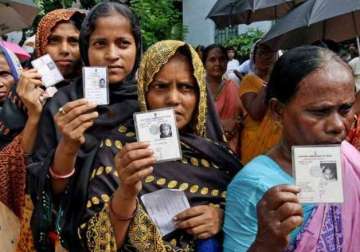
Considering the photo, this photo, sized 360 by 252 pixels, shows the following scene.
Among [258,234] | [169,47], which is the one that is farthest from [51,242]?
[258,234]

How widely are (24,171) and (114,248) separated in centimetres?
107

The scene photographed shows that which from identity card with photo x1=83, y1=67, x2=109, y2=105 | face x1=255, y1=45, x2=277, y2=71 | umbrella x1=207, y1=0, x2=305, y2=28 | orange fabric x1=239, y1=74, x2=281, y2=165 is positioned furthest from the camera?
umbrella x1=207, y1=0, x2=305, y2=28

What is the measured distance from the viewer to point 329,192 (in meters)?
1.93

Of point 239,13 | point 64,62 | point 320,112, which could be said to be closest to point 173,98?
point 320,112

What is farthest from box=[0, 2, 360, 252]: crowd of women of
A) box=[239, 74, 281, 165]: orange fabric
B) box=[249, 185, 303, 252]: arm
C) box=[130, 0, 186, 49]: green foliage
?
box=[130, 0, 186, 49]: green foliage

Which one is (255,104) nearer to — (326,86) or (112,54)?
(112,54)

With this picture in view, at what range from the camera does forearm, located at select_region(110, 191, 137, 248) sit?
223 cm

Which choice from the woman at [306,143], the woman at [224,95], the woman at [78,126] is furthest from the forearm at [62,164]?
the woman at [224,95]

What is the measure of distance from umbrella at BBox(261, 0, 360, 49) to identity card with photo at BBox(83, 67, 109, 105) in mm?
2003

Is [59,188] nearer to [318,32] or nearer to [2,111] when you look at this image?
[2,111]

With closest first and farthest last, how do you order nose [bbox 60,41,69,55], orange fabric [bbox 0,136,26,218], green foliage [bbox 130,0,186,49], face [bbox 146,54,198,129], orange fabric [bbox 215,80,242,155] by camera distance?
face [bbox 146,54,198,129]
orange fabric [bbox 0,136,26,218]
nose [bbox 60,41,69,55]
orange fabric [bbox 215,80,242,155]
green foliage [bbox 130,0,186,49]

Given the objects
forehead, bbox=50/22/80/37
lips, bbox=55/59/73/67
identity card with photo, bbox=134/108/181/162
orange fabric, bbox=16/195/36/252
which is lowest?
orange fabric, bbox=16/195/36/252

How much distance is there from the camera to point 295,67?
2174 mm

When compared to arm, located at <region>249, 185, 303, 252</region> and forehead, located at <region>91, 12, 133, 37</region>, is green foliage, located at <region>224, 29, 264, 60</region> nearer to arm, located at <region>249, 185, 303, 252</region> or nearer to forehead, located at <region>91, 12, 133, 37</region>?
forehead, located at <region>91, 12, 133, 37</region>
